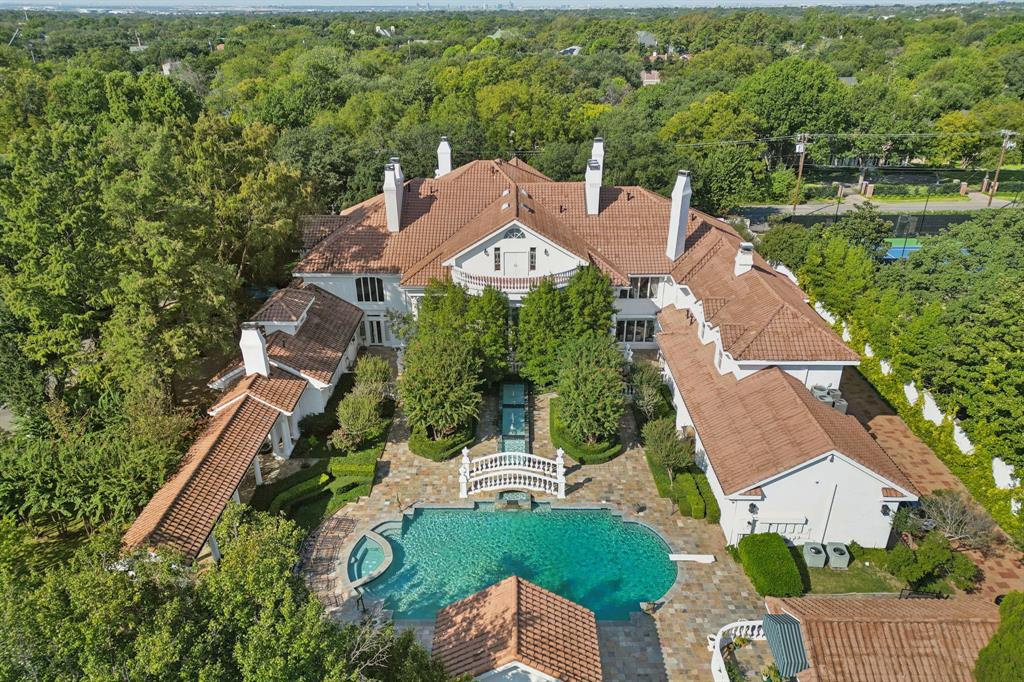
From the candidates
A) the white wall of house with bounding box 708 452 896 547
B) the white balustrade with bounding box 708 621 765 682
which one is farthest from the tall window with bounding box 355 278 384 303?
the white balustrade with bounding box 708 621 765 682

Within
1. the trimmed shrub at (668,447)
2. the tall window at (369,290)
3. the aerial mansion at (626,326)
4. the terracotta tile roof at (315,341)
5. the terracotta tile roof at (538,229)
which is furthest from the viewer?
the tall window at (369,290)

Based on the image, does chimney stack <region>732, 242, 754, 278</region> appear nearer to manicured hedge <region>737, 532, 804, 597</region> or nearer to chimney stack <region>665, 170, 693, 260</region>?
chimney stack <region>665, 170, 693, 260</region>

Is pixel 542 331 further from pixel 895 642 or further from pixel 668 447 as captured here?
pixel 895 642

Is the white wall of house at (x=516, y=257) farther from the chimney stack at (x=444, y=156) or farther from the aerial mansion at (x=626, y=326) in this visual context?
the chimney stack at (x=444, y=156)

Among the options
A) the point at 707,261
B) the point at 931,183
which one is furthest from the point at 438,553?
the point at 931,183

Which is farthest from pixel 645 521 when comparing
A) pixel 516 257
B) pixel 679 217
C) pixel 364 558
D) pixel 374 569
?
pixel 679 217

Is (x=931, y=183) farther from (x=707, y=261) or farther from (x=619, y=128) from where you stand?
(x=707, y=261)

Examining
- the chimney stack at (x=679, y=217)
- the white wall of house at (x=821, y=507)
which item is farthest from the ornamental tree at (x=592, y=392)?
the chimney stack at (x=679, y=217)
